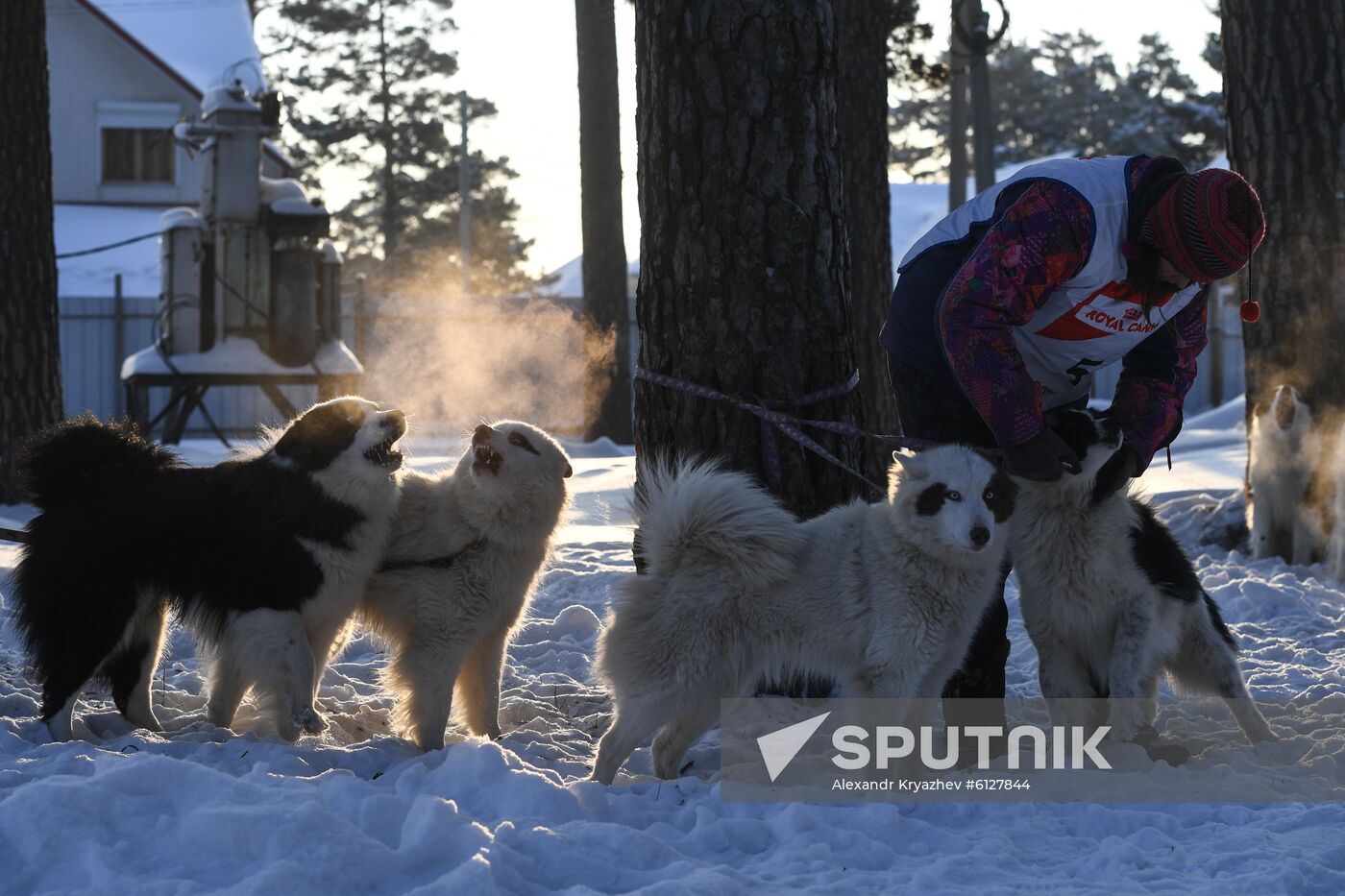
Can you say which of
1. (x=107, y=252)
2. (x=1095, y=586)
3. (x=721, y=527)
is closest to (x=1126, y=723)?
(x=1095, y=586)

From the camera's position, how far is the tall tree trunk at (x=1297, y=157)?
8219 millimetres

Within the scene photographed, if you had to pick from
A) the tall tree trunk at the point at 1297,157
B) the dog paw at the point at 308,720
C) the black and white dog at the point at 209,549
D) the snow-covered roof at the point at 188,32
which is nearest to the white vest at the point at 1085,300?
the black and white dog at the point at 209,549

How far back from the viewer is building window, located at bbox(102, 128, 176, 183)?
90.4ft

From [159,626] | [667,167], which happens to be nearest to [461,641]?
[159,626]

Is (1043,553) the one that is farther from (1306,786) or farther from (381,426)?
(381,426)

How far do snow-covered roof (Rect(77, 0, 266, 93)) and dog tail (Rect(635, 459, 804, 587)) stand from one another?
84.7 ft

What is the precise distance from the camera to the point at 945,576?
411 centimetres

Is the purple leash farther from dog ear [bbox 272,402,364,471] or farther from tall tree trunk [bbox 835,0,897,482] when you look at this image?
tall tree trunk [bbox 835,0,897,482]

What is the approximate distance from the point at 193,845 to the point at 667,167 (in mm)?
2958

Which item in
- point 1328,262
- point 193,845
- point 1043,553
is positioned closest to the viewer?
point 193,845

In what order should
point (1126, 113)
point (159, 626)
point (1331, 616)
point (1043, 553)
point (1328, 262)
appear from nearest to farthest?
1. point (1043, 553)
2. point (159, 626)
3. point (1331, 616)
4. point (1328, 262)
5. point (1126, 113)

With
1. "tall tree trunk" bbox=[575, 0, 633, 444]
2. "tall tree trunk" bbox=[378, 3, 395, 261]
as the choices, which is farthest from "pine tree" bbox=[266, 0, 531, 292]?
"tall tree trunk" bbox=[575, 0, 633, 444]

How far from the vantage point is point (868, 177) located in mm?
10328

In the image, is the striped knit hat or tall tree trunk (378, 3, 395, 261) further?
tall tree trunk (378, 3, 395, 261)
